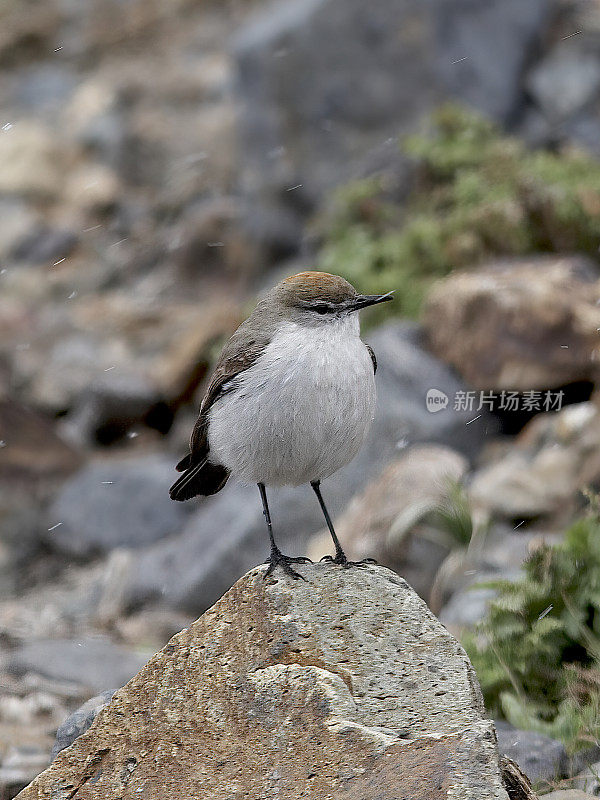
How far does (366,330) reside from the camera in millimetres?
10469

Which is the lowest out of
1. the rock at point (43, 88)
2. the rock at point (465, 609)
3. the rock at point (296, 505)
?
the rock at point (43, 88)

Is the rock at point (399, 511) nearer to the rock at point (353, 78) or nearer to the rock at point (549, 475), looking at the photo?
the rock at point (549, 475)

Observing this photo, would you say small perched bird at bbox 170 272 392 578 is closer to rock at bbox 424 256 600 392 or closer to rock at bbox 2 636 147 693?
rock at bbox 2 636 147 693

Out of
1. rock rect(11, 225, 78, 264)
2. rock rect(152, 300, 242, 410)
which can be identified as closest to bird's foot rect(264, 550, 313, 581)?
rock rect(152, 300, 242, 410)

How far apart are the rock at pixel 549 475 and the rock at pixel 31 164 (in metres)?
11.3

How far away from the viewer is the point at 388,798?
3.28 meters

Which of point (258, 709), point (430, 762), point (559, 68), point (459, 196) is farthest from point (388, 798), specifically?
point (559, 68)

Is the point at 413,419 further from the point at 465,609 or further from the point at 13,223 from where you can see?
the point at 13,223

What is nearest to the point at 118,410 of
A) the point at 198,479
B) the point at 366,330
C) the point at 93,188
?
the point at 366,330

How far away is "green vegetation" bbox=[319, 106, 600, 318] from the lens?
10.1 meters

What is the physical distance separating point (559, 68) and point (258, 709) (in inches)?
442

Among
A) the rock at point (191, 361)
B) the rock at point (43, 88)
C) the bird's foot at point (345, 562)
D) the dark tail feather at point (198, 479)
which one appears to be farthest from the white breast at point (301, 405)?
the rock at point (43, 88)

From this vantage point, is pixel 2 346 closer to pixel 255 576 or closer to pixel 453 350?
pixel 453 350

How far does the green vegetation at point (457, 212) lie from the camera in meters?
10.1
